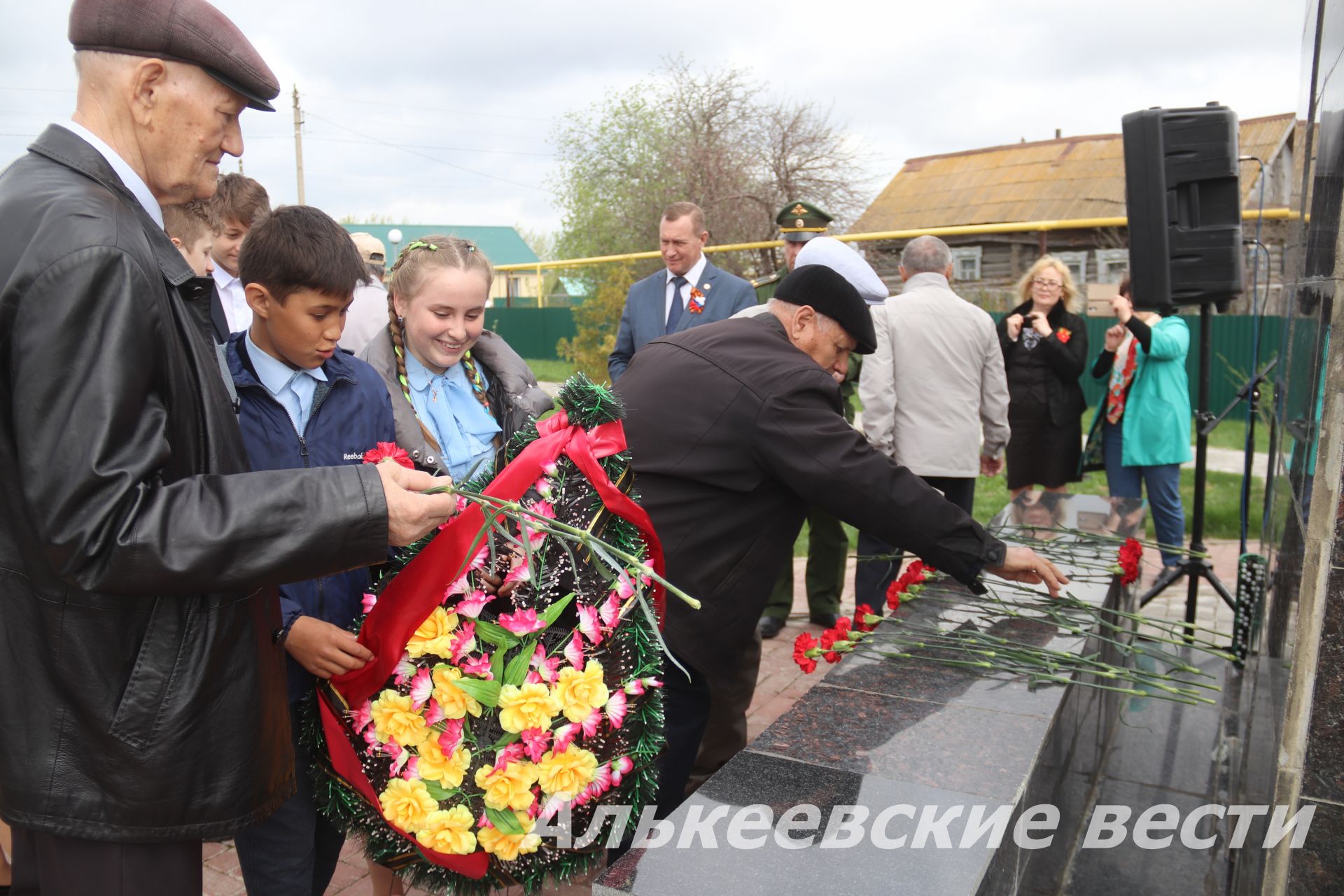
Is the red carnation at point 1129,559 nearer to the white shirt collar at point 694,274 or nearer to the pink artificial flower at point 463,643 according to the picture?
the pink artificial flower at point 463,643

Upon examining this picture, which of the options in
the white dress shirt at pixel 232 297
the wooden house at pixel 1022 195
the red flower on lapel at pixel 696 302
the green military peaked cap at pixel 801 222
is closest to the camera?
the white dress shirt at pixel 232 297

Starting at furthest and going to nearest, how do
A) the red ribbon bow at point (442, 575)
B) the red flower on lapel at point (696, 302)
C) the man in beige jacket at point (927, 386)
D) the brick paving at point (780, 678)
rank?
the red flower on lapel at point (696, 302) → the man in beige jacket at point (927, 386) → the brick paving at point (780, 678) → the red ribbon bow at point (442, 575)

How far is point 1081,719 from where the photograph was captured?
11.7ft

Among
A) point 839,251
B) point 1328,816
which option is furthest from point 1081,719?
point 839,251

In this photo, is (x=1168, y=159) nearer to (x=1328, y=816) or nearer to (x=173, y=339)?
(x=1328, y=816)

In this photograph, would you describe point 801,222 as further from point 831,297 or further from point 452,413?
point 452,413

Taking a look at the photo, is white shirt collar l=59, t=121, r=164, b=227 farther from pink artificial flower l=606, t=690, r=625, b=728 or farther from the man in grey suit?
the man in grey suit

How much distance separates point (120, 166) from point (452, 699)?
1.10 meters

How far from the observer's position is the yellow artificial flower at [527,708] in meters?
1.96

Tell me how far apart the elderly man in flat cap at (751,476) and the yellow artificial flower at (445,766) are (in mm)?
964

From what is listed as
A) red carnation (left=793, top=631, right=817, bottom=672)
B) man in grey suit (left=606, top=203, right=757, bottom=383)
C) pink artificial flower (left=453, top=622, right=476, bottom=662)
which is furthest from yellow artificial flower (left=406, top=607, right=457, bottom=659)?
man in grey suit (left=606, top=203, right=757, bottom=383)

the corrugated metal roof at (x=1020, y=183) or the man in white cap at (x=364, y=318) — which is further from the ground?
the corrugated metal roof at (x=1020, y=183)

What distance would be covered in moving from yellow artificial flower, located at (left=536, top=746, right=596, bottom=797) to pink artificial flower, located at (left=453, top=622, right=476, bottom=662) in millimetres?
268

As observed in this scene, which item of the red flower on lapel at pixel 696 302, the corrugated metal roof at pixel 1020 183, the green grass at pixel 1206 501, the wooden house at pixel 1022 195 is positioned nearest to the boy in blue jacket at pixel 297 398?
the red flower on lapel at pixel 696 302
